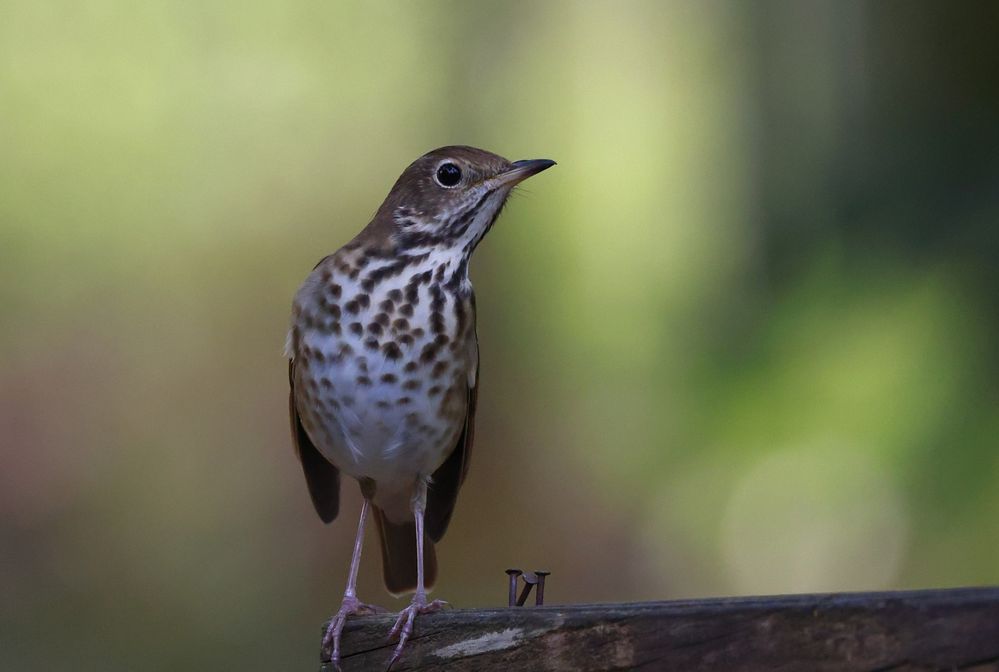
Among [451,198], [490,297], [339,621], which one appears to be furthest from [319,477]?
[490,297]

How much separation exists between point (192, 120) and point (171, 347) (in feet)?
2.84

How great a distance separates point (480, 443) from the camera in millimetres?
4617

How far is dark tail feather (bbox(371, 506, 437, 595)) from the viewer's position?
10.9ft

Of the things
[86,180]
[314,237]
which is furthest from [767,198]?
[86,180]

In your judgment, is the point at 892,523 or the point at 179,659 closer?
the point at 892,523

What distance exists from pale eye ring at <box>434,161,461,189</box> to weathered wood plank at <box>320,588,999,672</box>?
4.10 feet

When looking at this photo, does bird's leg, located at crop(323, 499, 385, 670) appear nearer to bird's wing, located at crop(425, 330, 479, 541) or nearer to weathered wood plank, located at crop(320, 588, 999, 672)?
weathered wood plank, located at crop(320, 588, 999, 672)

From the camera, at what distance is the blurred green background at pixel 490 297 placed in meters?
3.99

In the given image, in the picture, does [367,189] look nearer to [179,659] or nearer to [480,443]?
[480,443]

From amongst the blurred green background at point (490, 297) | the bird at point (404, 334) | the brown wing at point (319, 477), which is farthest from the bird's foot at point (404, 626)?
the blurred green background at point (490, 297)

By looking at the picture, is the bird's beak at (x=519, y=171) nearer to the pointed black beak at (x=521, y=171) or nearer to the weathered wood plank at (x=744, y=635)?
the pointed black beak at (x=521, y=171)

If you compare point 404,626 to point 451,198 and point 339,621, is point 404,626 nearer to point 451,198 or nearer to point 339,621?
point 339,621

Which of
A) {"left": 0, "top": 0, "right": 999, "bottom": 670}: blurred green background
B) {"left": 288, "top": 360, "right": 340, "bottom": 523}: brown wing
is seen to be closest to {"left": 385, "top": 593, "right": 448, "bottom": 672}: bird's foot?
{"left": 288, "top": 360, "right": 340, "bottom": 523}: brown wing

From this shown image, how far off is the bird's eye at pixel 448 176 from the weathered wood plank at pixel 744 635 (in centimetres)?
125
